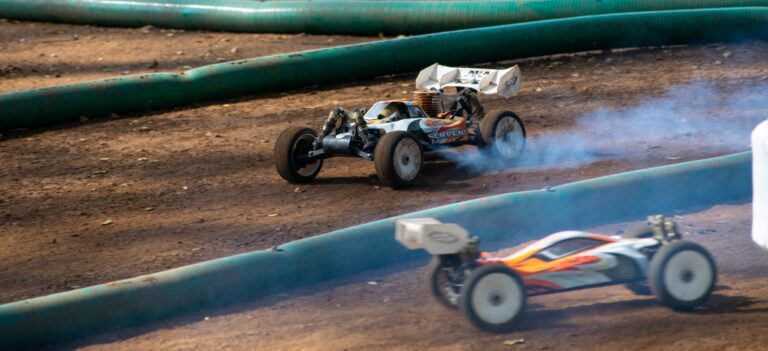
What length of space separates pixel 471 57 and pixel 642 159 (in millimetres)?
4321

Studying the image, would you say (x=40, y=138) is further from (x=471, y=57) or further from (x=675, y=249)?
(x=675, y=249)

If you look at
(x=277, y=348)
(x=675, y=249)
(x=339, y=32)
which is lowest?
(x=277, y=348)

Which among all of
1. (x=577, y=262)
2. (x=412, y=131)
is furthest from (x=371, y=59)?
(x=577, y=262)

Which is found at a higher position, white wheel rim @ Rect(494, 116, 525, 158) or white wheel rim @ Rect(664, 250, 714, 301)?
white wheel rim @ Rect(494, 116, 525, 158)

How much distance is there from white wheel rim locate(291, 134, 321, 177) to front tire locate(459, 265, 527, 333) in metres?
4.08

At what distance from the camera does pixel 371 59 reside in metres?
14.7

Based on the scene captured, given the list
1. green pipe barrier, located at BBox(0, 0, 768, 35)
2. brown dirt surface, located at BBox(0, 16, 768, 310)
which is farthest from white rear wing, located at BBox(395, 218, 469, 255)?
green pipe barrier, located at BBox(0, 0, 768, 35)

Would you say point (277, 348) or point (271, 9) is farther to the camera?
point (271, 9)

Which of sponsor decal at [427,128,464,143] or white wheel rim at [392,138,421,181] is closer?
white wheel rim at [392,138,421,181]

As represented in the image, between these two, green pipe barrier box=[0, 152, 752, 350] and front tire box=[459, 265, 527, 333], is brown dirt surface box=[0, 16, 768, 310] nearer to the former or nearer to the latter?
green pipe barrier box=[0, 152, 752, 350]

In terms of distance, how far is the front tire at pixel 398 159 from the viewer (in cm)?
1029

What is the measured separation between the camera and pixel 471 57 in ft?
49.2

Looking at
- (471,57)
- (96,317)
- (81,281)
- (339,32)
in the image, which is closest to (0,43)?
(339,32)

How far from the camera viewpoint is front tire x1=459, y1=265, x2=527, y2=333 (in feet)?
22.9
